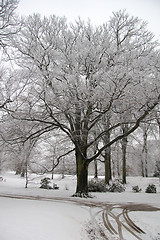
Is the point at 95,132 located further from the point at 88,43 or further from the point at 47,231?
the point at 47,231

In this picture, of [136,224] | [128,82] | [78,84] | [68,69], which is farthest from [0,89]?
[136,224]

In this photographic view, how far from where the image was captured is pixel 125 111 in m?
9.04

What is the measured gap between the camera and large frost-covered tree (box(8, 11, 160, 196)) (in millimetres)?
7826

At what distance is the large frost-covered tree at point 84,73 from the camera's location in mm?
7826

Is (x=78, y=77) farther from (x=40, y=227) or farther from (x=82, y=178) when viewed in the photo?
(x=40, y=227)

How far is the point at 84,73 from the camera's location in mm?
9930

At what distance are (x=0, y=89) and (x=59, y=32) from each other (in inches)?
246

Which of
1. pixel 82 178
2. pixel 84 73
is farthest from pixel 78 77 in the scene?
pixel 82 178

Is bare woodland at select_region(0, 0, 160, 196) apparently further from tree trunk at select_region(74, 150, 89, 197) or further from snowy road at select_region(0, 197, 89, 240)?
snowy road at select_region(0, 197, 89, 240)

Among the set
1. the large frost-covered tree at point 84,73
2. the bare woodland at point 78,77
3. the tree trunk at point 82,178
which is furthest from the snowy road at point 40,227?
the tree trunk at point 82,178

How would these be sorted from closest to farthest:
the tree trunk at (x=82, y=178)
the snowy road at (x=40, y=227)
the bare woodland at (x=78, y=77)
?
the snowy road at (x=40, y=227)
the bare woodland at (x=78, y=77)
the tree trunk at (x=82, y=178)

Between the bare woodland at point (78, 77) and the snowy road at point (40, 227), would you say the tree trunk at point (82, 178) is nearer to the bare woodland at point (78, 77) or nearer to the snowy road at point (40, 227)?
the bare woodland at point (78, 77)

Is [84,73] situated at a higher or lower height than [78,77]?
higher

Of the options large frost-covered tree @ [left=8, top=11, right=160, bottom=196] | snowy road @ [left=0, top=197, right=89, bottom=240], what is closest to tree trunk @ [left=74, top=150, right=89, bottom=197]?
large frost-covered tree @ [left=8, top=11, right=160, bottom=196]
